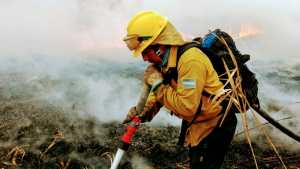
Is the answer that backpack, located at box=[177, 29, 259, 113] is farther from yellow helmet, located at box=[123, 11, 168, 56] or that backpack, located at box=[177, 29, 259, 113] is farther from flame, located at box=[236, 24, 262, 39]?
flame, located at box=[236, 24, 262, 39]

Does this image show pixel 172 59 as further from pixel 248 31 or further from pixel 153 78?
pixel 248 31

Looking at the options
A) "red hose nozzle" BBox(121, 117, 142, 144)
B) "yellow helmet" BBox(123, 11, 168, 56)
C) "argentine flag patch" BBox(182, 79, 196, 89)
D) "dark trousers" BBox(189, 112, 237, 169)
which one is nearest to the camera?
"argentine flag patch" BBox(182, 79, 196, 89)

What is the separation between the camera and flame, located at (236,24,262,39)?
13.2 meters

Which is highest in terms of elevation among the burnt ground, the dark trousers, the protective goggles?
the protective goggles

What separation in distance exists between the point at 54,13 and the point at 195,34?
5.95 meters

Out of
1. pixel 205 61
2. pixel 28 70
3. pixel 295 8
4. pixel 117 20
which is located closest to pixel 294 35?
pixel 295 8

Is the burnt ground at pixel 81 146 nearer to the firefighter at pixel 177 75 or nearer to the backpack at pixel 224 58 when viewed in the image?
the firefighter at pixel 177 75

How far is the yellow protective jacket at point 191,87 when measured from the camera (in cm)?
305

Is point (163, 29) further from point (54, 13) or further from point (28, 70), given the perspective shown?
point (54, 13)

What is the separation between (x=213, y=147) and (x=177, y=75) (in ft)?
2.53

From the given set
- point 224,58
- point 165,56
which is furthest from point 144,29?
point 224,58

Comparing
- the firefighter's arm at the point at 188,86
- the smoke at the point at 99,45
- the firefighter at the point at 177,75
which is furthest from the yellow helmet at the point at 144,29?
the smoke at the point at 99,45

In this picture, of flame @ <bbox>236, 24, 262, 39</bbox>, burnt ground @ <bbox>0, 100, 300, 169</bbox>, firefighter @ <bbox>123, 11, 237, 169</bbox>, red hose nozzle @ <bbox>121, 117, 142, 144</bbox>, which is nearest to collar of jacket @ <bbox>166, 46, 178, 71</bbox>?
firefighter @ <bbox>123, 11, 237, 169</bbox>

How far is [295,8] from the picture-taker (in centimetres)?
1312
